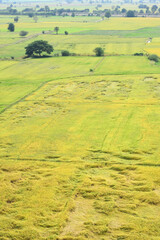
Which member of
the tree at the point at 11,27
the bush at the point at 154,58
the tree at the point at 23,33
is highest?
the tree at the point at 11,27

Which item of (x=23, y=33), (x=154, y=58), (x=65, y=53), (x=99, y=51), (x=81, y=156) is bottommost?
(x=81, y=156)

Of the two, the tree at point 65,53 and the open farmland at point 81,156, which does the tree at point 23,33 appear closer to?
the tree at point 65,53

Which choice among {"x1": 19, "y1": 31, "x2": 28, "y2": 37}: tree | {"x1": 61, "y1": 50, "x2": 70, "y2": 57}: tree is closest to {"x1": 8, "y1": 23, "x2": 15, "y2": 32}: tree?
{"x1": 19, "y1": 31, "x2": 28, "y2": 37}: tree

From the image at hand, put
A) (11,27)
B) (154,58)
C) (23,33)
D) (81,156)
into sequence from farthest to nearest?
(11,27) → (23,33) → (154,58) → (81,156)

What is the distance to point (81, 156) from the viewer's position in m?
29.9

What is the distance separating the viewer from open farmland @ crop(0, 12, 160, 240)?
21281mm

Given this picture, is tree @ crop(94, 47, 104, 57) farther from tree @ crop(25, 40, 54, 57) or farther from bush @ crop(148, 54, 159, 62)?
bush @ crop(148, 54, 159, 62)

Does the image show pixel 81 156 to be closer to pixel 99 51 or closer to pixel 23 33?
pixel 99 51

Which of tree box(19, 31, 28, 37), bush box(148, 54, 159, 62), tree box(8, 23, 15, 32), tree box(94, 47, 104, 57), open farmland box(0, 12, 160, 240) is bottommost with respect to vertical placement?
open farmland box(0, 12, 160, 240)

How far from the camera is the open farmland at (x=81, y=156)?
2128 cm

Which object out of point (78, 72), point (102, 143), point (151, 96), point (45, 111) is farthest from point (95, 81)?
point (102, 143)

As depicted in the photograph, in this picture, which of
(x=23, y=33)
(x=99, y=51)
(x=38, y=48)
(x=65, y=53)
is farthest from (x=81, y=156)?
(x=23, y=33)

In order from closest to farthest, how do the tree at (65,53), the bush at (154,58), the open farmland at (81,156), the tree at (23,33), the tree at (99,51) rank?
the open farmland at (81,156), the bush at (154,58), the tree at (99,51), the tree at (65,53), the tree at (23,33)

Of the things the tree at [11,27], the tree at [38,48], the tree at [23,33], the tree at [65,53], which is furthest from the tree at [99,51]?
the tree at [11,27]
